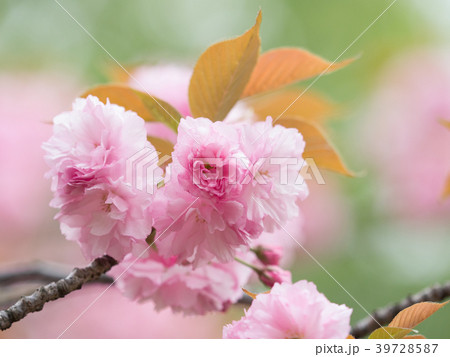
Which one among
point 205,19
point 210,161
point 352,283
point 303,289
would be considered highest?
point 205,19

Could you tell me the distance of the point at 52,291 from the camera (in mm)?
539

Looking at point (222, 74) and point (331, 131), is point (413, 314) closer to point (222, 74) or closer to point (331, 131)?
point (222, 74)

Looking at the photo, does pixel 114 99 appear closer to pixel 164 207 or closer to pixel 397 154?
pixel 164 207

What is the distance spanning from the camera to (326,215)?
1.63 metres

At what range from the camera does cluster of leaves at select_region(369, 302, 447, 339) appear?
1.63 ft

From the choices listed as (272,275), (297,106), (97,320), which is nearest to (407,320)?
(272,275)

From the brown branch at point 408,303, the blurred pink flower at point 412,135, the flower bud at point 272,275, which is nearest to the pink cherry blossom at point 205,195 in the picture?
the flower bud at point 272,275

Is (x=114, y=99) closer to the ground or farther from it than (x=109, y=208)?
farther from it

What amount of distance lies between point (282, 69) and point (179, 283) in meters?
0.28

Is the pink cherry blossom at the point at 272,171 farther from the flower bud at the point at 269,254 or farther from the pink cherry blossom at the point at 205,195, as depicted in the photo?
the flower bud at the point at 269,254
